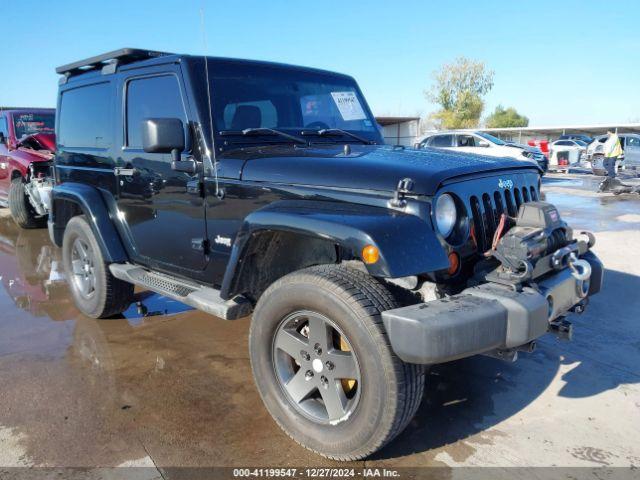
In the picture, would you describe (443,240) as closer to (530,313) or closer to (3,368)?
(530,313)

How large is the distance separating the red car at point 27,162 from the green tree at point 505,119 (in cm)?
6745

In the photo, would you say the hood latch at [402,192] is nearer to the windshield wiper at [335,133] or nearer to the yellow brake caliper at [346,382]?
the yellow brake caliper at [346,382]

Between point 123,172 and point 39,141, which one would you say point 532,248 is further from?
point 39,141

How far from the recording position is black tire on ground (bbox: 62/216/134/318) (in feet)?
14.2

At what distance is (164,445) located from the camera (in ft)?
9.18

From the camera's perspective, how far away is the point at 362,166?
279cm

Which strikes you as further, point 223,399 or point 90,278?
point 90,278

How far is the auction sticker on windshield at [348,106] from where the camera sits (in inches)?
160

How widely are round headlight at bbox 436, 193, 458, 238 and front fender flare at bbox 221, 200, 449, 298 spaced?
0.44 feet

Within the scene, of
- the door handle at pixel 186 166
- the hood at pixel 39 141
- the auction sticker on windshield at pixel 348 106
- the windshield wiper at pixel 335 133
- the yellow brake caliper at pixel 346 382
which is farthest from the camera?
the hood at pixel 39 141

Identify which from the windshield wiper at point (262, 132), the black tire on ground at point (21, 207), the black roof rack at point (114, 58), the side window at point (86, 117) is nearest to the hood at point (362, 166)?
the windshield wiper at point (262, 132)

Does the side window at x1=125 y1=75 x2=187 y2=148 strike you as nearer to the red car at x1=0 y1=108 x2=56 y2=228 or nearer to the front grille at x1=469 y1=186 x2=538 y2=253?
the front grille at x1=469 y1=186 x2=538 y2=253

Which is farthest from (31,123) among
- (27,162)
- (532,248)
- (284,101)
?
(532,248)

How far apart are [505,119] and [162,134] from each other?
248ft
